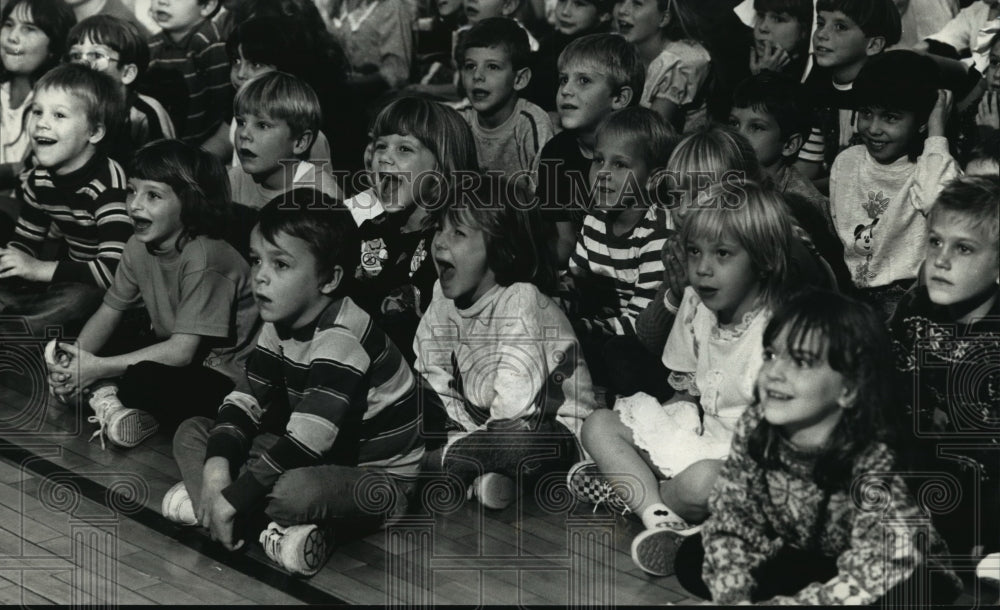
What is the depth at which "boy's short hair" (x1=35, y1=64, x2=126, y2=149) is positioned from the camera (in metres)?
4.91

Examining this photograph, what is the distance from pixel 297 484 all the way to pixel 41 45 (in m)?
3.50

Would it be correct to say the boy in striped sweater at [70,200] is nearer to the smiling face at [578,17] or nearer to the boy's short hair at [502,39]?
the boy's short hair at [502,39]

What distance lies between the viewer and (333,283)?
142 inches

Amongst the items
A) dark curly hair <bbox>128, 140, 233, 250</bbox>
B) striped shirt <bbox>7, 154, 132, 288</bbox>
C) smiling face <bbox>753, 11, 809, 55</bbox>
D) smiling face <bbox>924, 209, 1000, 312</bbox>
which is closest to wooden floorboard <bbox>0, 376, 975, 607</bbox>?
smiling face <bbox>924, 209, 1000, 312</bbox>

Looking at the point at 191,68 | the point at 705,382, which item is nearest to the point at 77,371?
the point at 705,382

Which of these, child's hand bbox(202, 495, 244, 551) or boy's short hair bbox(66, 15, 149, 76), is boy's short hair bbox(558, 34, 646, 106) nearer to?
boy's short hair bbox(66, 15, 149, 76)

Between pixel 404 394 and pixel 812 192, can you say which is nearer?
pixel 404 394

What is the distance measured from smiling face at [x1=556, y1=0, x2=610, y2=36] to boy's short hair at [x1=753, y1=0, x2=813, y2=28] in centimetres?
84

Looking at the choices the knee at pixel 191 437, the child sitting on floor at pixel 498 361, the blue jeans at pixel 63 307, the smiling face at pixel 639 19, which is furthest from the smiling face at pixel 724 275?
the blue jeans at pixel 63 307

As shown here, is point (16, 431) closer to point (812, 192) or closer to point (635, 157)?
point (635, 157)

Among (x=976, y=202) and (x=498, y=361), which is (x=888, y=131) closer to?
(x=976, y=202)

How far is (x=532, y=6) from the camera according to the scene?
6.15 m

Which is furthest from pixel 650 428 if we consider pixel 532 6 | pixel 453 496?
pixel 532 6

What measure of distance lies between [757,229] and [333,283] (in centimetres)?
107
